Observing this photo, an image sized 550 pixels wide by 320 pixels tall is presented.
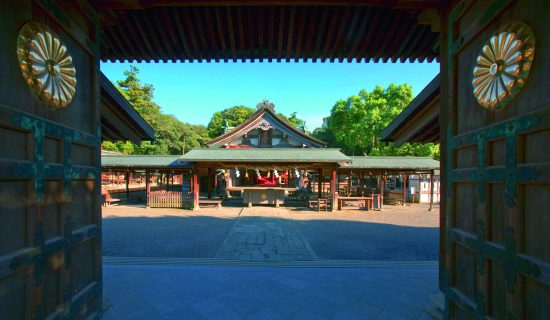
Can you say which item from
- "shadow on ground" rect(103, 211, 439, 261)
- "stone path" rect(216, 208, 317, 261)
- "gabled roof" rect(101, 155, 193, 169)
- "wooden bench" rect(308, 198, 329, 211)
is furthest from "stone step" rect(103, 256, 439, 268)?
"gabled roof" rect(101, 155, 193, 169)

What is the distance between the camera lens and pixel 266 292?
4.03 m

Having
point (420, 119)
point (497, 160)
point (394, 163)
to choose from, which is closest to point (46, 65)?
point (497, 160)

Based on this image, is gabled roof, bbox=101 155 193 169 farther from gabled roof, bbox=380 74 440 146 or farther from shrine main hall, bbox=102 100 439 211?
gabled roof, bbox=380 74 440 146

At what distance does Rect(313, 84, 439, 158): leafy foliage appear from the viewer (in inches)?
893

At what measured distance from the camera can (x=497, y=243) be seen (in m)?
2.06

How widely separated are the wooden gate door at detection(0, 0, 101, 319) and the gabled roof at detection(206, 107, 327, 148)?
15484 millimetres

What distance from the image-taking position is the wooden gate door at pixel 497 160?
67.2 inches

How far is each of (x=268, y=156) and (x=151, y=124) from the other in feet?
70.0

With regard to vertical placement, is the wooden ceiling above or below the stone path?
above

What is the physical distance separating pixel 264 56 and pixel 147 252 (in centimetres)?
631

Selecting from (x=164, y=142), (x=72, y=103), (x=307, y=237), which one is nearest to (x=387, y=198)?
(x=307, y=237)

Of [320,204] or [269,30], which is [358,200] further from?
[269,30]

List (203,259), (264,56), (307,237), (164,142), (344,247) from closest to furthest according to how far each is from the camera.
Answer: (264,56) < (203,259) < (344,247) < (307,237) < (164,142)

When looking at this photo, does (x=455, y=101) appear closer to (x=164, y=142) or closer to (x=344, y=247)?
(x=344, y=247)
